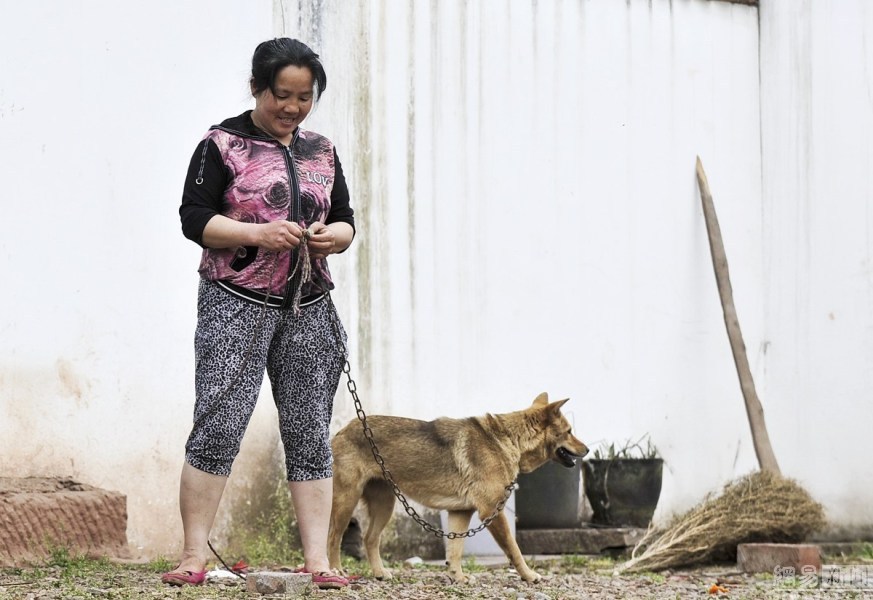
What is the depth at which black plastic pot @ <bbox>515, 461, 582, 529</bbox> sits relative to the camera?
779 cm

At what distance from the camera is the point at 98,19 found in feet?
21.9

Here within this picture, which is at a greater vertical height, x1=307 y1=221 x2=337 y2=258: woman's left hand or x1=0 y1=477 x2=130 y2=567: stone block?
x1=307 y1=221 x2=337 y2=258: woman's left hand

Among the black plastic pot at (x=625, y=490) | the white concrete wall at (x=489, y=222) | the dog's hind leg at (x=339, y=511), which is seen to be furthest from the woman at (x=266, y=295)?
the black plastic pot at (x=625, y=490)

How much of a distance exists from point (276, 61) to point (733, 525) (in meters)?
4.15

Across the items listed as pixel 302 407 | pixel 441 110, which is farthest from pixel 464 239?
pixel 302 407

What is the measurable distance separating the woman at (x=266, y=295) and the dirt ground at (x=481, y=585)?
9.9 inches

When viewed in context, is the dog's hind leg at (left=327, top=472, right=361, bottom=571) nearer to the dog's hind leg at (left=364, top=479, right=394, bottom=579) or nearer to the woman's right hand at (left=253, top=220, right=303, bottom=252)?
the dog's hind leg at (left=364, top=479, right=394, bottom=579)

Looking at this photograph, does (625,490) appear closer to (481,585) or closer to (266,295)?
(481,585)

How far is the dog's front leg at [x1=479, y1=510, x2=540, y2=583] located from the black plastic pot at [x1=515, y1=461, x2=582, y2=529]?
4.82 ft

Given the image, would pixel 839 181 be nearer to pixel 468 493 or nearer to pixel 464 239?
pixel 464 239

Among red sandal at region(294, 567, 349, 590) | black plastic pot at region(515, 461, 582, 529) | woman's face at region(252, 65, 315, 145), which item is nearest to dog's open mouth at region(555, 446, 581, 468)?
black plastic pot at region(515, 461, 582, 529)

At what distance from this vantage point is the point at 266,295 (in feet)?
14.7

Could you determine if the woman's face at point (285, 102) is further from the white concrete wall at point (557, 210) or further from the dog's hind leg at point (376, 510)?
the white concrete wall at point (557, 210)

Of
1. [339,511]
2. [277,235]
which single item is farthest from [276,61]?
[339,511]
